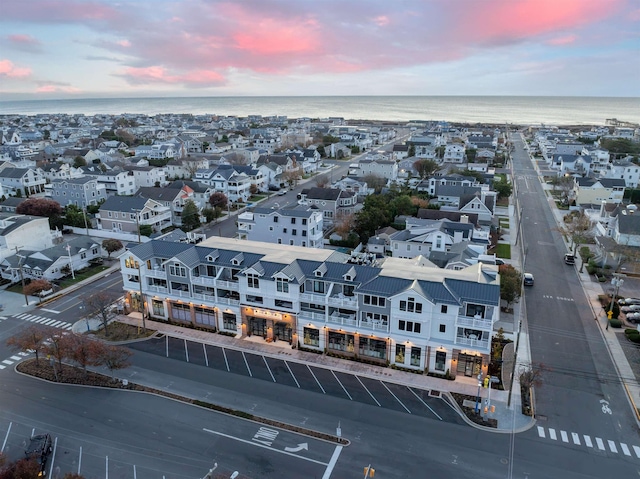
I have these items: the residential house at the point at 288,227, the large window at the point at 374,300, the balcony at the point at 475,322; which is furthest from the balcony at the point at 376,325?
the residential house at the point at 288,227

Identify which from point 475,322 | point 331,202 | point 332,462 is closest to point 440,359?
point 475,322

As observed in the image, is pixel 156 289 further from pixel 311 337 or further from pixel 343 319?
pixel 343 319

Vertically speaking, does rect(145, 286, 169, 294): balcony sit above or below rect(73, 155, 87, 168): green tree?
below

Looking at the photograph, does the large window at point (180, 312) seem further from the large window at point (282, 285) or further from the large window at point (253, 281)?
the large window at point (282, 285)

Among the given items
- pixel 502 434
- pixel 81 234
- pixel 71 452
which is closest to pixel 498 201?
pixel 502 434

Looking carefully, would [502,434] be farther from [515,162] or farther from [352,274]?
[515,162]

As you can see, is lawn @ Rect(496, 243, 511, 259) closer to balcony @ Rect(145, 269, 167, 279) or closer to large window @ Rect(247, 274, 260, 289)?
large window @ Rect(247, 274, 260, 289)

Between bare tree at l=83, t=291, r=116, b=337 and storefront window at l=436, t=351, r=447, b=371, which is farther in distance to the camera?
bare tree at l=83, t=291, r=116, b=337

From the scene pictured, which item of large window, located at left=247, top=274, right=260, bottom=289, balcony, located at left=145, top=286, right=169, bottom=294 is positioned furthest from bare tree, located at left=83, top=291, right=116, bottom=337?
large window, located at left=247, top=274, right=260, bottom=289
